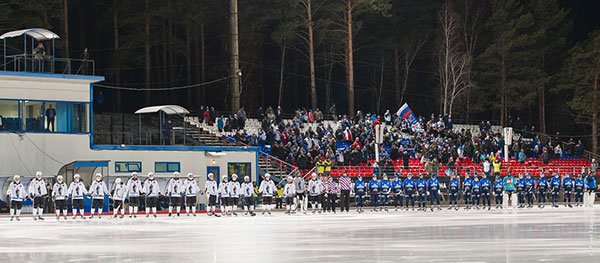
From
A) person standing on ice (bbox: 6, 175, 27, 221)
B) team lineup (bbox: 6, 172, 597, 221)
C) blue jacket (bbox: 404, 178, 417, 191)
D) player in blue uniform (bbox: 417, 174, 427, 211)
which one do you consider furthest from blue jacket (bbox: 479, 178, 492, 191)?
person standing on ice (bbox: 6, 175, 27, 221)

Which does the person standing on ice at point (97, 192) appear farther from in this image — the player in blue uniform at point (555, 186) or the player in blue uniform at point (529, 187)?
the player in blue uniform at point (555, 186)

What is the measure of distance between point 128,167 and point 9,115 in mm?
6240

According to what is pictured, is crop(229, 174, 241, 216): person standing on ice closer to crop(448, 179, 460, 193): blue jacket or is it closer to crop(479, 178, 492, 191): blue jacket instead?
crop(448, 179, 460, 193): blue jacket

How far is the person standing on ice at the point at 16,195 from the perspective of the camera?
42.6 m

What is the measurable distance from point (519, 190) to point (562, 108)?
39.5m

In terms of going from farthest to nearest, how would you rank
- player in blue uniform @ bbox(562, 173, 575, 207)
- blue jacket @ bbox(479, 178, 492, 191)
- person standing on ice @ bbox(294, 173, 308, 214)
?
player in blue uniform @ bbox(562, 173, 575, 207) → blue jacket @ bbox(479, 178, 492, 191) → person standing on ice @ bbox(294, 173, 308, 214)

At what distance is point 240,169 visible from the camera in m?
55.2

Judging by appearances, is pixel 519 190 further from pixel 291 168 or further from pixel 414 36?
pixel 414 36

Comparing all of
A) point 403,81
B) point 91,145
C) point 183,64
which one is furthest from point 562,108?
point 91,145

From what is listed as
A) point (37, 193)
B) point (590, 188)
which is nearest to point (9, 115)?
point (37, 193)

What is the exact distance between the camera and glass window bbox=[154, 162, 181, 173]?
5234cm

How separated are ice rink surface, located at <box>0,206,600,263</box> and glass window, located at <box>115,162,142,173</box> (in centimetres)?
1501

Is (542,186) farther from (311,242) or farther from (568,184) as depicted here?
(311,242)

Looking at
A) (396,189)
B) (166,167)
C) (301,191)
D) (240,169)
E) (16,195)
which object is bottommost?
(396,189)
